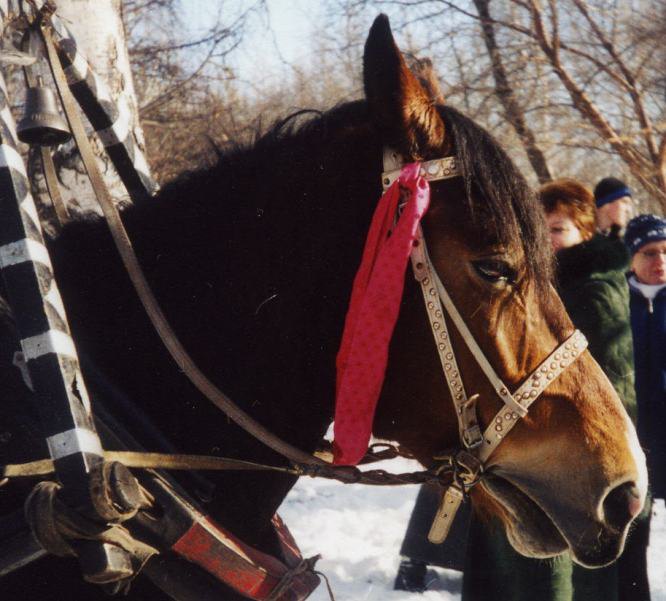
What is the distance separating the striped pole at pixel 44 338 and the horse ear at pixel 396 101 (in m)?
0.77

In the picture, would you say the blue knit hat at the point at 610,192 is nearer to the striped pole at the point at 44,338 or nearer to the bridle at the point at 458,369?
the bridle at the point at 458,369

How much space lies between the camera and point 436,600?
3.89m

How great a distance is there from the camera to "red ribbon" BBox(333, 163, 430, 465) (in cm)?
Result: 164

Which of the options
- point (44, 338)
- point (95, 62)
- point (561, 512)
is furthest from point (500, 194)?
point (95, 62)

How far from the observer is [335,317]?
5.79ft

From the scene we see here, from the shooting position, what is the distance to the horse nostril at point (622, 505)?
167cm

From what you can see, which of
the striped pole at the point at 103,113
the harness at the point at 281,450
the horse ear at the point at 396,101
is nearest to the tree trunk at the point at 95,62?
the striped pole at the point at 103,113

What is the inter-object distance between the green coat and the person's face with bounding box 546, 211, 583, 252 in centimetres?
6

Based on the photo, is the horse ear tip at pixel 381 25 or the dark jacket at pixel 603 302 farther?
the dark jacket at pixel 603 302

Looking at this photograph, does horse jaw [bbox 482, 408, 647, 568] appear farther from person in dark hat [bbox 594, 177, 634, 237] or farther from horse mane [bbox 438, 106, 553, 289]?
person in dark hat [bbox 594, 177, 634, 237]

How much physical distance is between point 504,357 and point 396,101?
61 cm

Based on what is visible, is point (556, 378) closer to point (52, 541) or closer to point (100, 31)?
point (52, 541)

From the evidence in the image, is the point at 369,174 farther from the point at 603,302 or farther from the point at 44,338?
the point at 603,302

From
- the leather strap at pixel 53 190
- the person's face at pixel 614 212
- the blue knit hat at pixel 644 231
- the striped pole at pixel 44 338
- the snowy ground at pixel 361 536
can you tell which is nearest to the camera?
the striped pole at pixel 44 338
